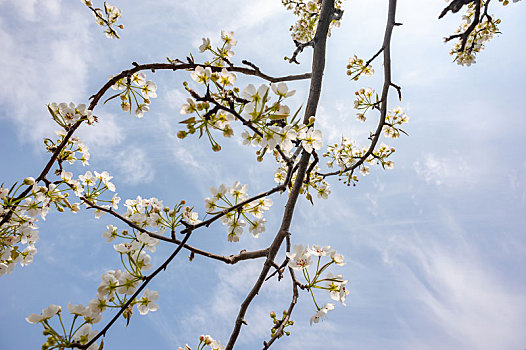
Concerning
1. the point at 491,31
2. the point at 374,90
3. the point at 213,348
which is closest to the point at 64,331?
the point at 213,348

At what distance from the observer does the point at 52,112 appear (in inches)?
101

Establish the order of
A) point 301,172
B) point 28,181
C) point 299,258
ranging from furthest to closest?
1. point 301,172
2. point 28,181
3. point 299,258

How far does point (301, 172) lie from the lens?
2.54 metres

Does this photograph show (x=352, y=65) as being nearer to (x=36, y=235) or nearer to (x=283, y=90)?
(x=283, y=90)

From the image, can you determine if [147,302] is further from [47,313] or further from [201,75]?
[201,75]

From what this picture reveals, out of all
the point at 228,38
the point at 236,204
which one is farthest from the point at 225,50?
the point at 236,204

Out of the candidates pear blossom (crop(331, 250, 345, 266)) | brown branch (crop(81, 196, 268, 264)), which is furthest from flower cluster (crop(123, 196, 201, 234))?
pear blossom (crop(331, 250, 345, 266))

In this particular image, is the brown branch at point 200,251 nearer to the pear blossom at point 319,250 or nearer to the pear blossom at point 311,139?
the pear blossom at point 319,250

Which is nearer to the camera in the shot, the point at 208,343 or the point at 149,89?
the point at 208,343

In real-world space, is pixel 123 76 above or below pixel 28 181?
above

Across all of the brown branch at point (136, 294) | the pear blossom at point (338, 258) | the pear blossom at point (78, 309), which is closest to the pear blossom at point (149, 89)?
the brown branch at point (136, 294)

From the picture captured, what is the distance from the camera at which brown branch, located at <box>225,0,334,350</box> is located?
2141 mm

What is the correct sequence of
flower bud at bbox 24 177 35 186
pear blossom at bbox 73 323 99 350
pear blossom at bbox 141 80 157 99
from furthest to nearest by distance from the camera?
pear blossom at bbox 141 80 157 99, flower bud at bbox 24 177 35 186, pear blossom at bbox 73 323 99 350

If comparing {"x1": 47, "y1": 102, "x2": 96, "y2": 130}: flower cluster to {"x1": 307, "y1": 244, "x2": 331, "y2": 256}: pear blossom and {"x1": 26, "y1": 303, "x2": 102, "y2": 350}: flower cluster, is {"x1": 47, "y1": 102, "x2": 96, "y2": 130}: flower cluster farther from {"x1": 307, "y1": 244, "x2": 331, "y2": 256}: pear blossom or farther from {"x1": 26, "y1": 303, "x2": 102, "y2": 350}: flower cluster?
{"x1": 307, "y1": 244, "x2": 331, "y2": 256}: pear blossom
